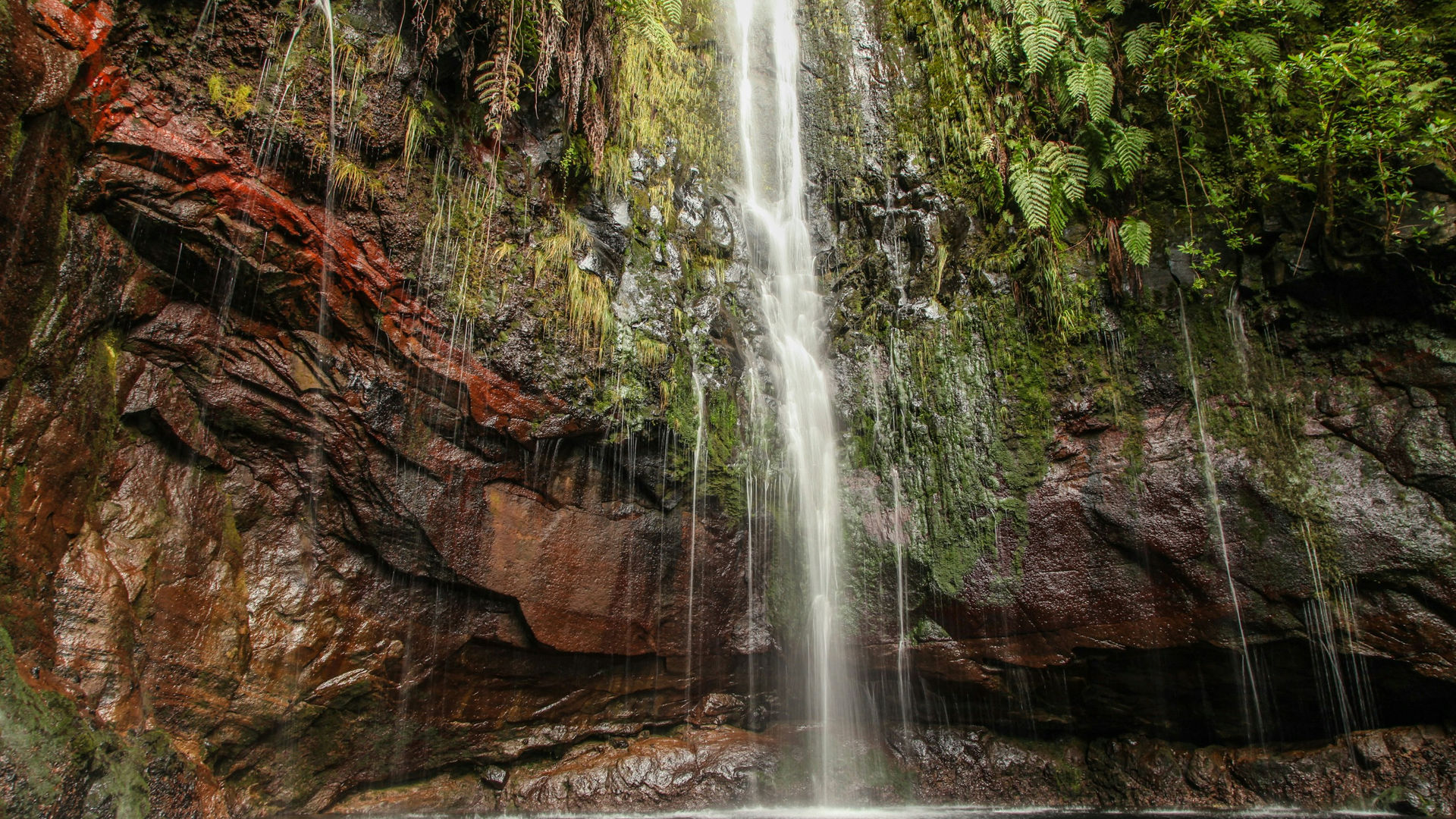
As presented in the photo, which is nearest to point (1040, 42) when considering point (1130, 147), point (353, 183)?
point (1130, 147)

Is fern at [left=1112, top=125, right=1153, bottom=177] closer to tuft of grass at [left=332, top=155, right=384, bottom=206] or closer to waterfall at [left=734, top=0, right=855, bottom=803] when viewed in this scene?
waterfall at [left=734, top=0, right=855, bottom=803]

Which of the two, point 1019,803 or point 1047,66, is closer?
point 1019,803

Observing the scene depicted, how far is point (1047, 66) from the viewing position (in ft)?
23.8

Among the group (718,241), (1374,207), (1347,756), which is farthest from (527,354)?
(1347,756)

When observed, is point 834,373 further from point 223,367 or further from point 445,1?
point 223,367

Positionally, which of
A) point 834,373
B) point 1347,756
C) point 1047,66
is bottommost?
point 1347,756

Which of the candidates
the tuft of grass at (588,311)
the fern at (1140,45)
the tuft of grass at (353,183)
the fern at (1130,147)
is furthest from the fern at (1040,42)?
the tuft of grass at (353,183)

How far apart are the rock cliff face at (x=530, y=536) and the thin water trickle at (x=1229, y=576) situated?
0.09 feet

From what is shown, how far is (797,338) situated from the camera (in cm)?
742

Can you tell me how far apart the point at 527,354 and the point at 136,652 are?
3499 millimetres

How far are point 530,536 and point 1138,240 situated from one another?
6.47 m

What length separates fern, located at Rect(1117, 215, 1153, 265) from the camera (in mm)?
6445

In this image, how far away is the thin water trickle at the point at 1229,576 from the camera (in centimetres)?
584

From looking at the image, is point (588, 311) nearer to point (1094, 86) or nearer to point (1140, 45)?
point (1094, 86)
